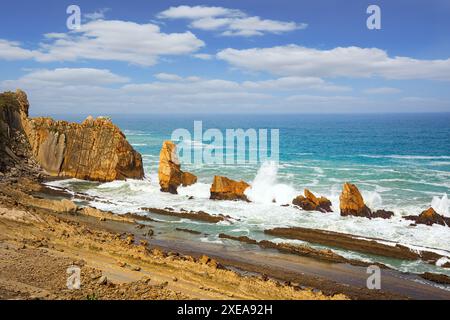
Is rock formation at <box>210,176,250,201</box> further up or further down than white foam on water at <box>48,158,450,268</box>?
further up

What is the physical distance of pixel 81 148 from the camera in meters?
50.0

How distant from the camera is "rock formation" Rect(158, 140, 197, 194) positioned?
4234cm

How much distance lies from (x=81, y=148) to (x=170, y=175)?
14.4 meters

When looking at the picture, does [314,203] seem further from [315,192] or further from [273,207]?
[315,192]

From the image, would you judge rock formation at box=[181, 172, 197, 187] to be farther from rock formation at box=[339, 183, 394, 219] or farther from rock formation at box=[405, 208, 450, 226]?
rock formation at box=[405, 208, 450, 226]

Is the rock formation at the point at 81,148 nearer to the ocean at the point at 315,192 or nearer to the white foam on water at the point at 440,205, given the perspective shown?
the ocean at the point at 315,192

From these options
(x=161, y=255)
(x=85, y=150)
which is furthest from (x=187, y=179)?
(x=161, y=255)

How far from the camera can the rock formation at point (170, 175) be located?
4234 centimetres

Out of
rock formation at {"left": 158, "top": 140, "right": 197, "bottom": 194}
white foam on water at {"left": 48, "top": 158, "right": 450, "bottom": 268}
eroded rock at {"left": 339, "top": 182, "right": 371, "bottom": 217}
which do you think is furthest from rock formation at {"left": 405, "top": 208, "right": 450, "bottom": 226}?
rock formation at {"left": 158, "top": 140, "right": 197, "bottom": 194}

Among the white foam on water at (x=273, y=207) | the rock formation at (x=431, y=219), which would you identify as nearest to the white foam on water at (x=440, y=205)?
the white foam on water at (x=273, y=207)

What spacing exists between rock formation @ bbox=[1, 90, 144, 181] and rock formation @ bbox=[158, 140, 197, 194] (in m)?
6.75
